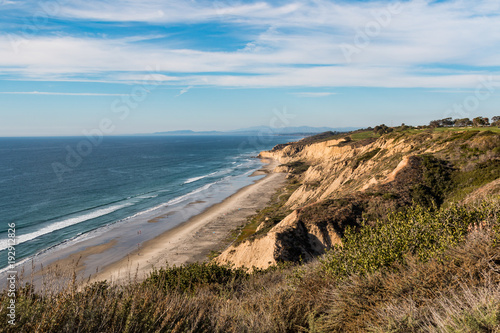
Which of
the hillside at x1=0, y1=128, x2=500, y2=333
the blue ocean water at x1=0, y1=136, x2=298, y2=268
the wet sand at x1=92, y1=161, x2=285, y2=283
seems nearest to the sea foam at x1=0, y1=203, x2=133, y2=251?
the blue ocean water at x1=0, y1=136, x2=298, y2=268

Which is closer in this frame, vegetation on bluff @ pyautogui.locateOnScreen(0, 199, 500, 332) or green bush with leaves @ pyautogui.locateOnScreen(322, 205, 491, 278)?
vegetation on bluff @ pyautogui.locateOnScreen(0, 199, 500, 332)

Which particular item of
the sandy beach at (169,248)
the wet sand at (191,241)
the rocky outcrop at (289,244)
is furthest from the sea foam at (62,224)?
the rocky outcrop at (289,244)

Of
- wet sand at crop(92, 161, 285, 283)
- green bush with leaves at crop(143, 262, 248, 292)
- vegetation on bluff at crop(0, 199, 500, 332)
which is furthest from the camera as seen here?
wet sand at crop(92, 161, 285, 283)

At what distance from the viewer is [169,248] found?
3903 centimetres

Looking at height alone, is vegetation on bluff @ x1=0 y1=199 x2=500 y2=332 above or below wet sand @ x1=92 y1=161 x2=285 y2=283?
above

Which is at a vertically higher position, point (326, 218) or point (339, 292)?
point (339, 292)

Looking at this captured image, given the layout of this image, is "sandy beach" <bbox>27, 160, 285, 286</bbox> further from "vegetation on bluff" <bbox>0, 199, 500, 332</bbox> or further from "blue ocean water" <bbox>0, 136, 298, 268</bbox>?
"vegetation on bluff" <bbox>0, 199, 500, 332</bbox>

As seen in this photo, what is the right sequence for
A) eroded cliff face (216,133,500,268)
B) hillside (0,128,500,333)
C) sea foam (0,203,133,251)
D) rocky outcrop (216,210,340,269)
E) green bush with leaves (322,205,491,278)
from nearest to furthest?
hillside (0,128,500,333)
green bush with leaves (322,205,491,278)
rocky outcrop (216,210,340,269)
eroded cliff face (216,133,500,268)
sea foam (0,203,133,251)

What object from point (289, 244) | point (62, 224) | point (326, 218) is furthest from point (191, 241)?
point (62, 224)

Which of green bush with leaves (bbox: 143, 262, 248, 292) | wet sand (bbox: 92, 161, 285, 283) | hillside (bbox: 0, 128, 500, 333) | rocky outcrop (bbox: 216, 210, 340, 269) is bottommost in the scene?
wet sand (bbox: 92, 161, 285, 283)

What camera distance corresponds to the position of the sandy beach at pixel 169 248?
32097 millimetres

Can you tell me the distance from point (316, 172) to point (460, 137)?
121 feet

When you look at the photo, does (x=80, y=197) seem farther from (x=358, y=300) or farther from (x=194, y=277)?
(x=358, y=300)

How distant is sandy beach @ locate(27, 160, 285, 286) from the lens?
105 ft
